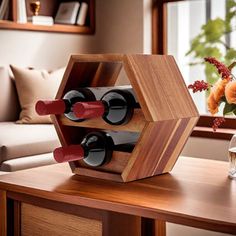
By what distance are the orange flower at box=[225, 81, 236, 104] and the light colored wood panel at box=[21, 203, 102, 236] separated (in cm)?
57

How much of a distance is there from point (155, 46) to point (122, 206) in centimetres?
320

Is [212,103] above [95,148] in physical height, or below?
above

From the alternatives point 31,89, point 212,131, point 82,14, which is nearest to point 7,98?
point 31,89

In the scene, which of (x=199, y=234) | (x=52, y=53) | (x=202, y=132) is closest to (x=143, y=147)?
(x=199, y=234)

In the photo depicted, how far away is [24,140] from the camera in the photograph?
Result: 3188 mm

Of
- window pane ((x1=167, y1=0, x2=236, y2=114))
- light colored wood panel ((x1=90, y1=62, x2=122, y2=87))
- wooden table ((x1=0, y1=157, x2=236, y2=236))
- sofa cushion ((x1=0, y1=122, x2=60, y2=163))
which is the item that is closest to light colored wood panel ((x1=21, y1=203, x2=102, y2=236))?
wooden table ((x1=0, y1=157, x2=236, y2=236))

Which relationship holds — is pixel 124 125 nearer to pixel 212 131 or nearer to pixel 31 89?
pixel 212 131

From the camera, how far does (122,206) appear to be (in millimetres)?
1362

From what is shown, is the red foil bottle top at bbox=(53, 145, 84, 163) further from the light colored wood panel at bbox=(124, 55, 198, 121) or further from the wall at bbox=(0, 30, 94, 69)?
the wall at bbox=(0, 30, 94, 69)

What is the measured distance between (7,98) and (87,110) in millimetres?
2442

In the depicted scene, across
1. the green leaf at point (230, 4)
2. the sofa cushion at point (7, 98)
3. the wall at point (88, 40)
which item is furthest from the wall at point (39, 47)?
the green leaf at point (230, 4)

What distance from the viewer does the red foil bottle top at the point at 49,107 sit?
1.58m

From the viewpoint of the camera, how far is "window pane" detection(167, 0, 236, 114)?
4.09m

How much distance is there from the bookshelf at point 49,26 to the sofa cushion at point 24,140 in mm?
888
